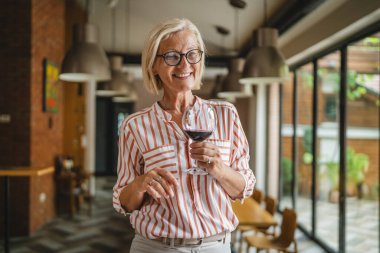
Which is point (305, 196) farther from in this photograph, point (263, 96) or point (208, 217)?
point (208, 217)

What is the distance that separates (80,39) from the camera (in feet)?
9.92

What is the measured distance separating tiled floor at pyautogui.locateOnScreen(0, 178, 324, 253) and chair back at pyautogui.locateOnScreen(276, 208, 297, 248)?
4.55ft

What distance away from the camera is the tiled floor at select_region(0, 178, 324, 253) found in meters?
4.93

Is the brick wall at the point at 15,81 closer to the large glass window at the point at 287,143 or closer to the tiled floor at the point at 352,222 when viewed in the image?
the tiled floor at the point at 352,222

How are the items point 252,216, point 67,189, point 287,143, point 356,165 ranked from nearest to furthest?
point 252,216 → point 356,165 → point 67,189 → point 287,143

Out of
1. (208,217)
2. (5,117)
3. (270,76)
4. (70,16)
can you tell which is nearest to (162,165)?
(208,217)

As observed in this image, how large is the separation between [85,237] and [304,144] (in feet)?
12.4

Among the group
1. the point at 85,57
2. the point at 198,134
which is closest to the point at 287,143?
the point at 85,57

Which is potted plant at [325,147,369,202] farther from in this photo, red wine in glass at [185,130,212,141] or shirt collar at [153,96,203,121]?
red wine in glass at [185,130,212,141]

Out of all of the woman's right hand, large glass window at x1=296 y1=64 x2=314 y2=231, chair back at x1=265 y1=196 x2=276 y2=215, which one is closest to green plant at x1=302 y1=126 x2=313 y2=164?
large glass window at x1=296 y1=64 x2=314 y2=231

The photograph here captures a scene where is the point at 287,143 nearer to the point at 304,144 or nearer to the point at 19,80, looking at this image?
the point at 304,144

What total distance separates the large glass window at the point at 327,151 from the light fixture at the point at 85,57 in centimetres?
339

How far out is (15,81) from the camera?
5.41 m

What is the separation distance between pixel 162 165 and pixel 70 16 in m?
7.45
